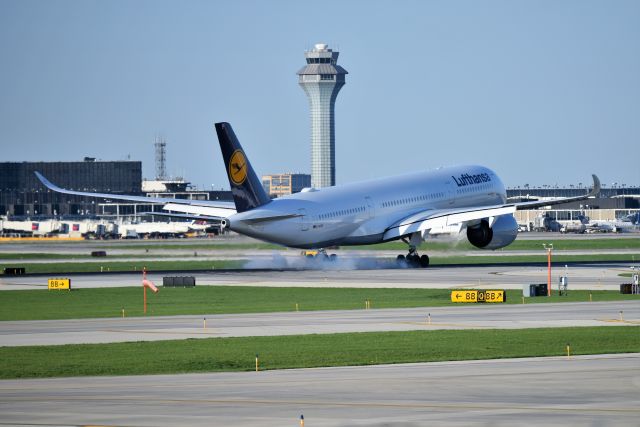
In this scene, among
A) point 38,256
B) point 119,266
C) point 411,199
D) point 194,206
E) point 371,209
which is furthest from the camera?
point 38,256

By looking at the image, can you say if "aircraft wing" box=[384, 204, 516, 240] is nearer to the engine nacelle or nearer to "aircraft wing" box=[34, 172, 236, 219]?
the engine nacelle

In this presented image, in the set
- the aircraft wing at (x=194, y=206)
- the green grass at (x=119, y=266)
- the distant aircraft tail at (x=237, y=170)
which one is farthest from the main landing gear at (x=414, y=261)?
the distant aircraft tail at (x=237, y=170)

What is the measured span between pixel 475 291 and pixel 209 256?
52024 mm

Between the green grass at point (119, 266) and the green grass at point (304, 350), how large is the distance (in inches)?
1927

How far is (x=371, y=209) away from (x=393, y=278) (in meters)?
11.0

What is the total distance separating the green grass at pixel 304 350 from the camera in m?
36.9

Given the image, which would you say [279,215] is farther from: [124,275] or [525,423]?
[525,423]

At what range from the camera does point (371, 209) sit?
282ft

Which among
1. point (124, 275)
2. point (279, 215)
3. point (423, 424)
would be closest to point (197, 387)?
point (423, 424)

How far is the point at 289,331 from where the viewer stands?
153ft

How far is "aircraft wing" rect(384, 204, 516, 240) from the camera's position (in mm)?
84750

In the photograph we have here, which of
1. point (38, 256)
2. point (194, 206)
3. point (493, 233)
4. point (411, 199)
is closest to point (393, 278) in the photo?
point (411, 199)

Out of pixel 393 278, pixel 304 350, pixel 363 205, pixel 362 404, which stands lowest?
pixel 362 404

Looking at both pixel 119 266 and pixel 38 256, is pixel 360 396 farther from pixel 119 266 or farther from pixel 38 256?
pixel 38 256
